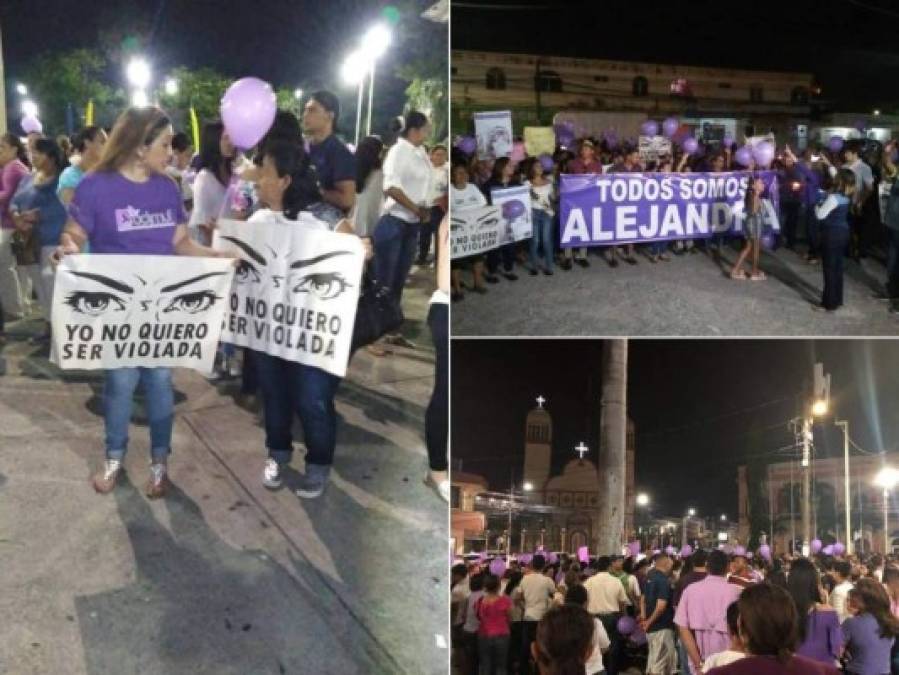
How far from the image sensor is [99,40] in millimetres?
2994

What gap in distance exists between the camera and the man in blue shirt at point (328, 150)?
302 centimetres

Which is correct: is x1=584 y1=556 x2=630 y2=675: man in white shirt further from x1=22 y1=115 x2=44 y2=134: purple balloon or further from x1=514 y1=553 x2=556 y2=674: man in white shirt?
x1=22 y1=115 x2=44 y2=134: purple balloon

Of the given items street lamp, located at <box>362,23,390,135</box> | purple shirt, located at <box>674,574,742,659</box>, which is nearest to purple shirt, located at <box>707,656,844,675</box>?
purple shirt, located at <box>674,574,742,659</box>

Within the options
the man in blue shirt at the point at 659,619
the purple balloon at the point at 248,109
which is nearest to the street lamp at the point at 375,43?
the purple balloon at the point at 248,109

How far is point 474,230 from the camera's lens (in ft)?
10.6

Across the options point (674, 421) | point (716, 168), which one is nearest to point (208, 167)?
point (674, 421)

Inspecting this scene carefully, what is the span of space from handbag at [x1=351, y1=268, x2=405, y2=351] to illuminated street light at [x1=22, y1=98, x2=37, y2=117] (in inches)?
55.6

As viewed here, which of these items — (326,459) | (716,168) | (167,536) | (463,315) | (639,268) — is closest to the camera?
(167,536)

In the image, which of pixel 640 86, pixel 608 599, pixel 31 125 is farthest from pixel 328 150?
pixel 608 599

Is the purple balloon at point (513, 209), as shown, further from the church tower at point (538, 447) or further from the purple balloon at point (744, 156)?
the purple balloon at point (744, 156)

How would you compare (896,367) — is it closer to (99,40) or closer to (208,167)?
(208,167)

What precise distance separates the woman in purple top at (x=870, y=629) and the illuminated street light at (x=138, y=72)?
3.06 meters

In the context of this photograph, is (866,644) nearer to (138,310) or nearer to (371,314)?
(371,314)

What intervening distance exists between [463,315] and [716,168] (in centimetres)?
220
